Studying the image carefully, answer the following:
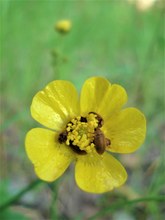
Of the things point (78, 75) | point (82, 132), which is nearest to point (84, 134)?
point (82, 132)

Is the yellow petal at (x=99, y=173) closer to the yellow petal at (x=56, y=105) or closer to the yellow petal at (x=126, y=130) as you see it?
the yellow petal at (x=126, y=130)

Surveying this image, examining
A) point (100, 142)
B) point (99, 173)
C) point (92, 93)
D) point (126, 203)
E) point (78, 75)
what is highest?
point (92, 93)

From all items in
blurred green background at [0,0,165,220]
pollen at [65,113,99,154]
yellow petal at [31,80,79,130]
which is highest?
yellow petal at [31,80,79,130]

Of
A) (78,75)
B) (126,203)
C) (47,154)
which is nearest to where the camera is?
(47,154)

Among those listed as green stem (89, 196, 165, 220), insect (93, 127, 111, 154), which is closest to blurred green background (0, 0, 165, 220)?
green stem (89, 196, 165, 220)

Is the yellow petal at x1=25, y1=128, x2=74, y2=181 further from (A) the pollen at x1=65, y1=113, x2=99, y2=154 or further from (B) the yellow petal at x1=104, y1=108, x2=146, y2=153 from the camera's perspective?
(B) the yellow petal at x1=104, y1=108, x2=146, y2=153

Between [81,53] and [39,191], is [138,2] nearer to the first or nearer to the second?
[81,53]

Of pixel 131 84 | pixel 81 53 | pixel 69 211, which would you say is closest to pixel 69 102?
pixel 69 211

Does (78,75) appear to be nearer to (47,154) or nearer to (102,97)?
(102,97)
